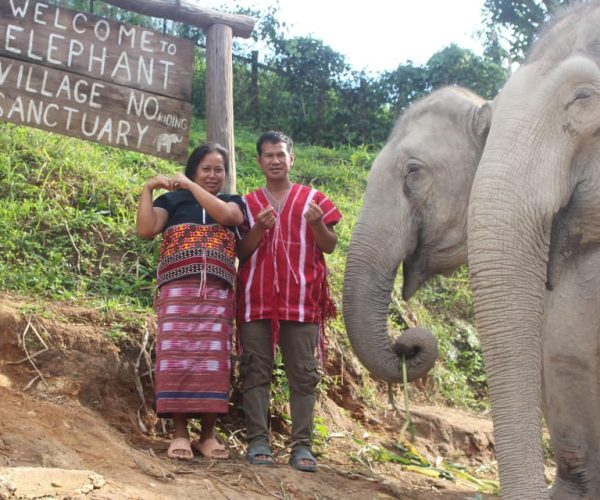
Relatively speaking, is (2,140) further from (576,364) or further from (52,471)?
(576,364)

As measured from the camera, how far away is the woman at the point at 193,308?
439 centimetres

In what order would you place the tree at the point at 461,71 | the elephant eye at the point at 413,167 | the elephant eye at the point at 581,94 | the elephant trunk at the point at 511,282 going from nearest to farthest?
the elephant trunk at the point at 511,282 → the elephant eye at the point at 581,94 → the elephant eye at the point at 413,167 → the tree at the point at 461,71

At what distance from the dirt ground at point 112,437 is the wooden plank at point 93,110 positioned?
1038 millimetres

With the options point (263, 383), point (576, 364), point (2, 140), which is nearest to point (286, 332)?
point (263, 383)

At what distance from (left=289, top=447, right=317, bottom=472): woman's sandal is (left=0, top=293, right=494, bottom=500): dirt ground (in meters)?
0.07

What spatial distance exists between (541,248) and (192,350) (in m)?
1.85

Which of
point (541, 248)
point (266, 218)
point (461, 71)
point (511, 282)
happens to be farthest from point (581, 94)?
point (461, 71)

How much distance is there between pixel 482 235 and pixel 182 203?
1.90 meters

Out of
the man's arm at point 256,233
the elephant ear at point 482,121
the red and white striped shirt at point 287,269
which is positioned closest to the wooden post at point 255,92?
the elephant ear at point 482,121

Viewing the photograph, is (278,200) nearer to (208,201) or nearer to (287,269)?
(287,269)

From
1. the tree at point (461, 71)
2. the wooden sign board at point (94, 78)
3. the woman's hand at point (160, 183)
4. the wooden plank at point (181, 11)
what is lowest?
the woman's hand at point (160, 183)

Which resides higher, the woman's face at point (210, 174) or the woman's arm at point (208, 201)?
the woman's face at point (210, 174)

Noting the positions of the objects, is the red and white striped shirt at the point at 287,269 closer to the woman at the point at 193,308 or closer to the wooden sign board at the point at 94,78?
the woman at the point at 193,308

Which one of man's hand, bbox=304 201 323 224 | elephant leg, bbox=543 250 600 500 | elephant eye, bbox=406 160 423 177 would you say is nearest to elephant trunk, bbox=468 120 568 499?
elephant leg, bbox=543 250 600 500
